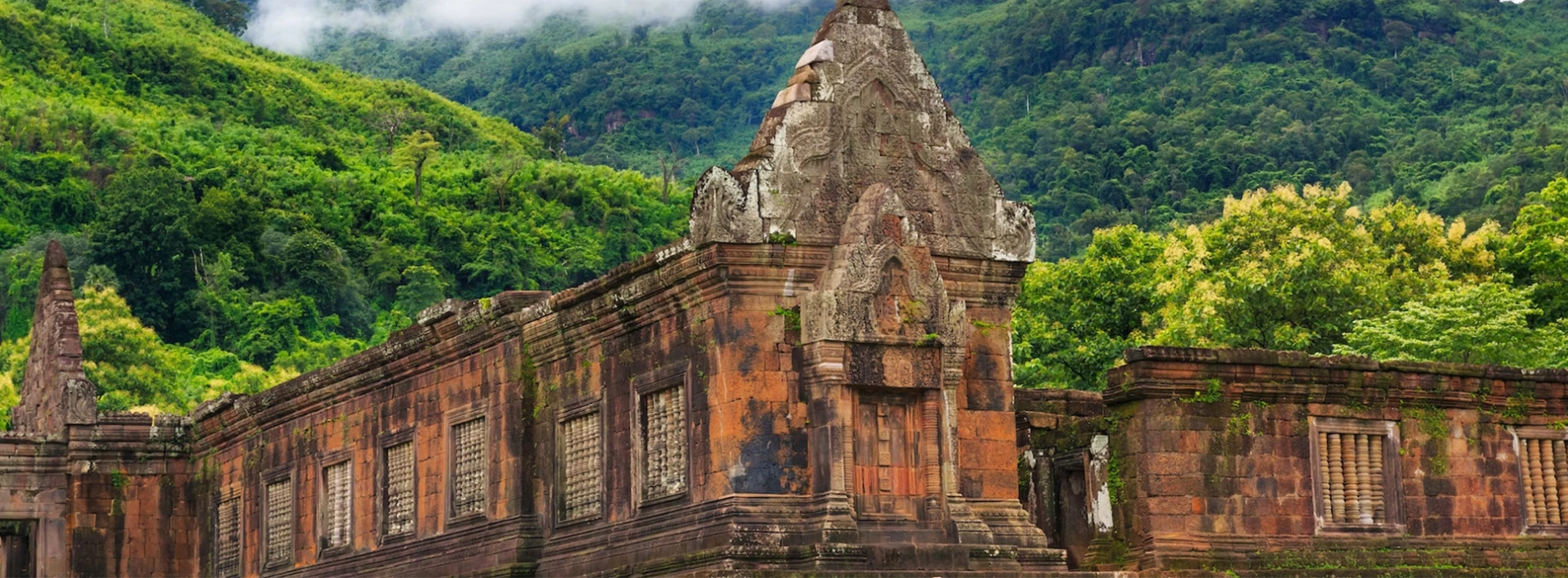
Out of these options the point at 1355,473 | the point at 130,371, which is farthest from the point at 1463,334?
the point at 130,371

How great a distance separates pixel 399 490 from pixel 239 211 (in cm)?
6606

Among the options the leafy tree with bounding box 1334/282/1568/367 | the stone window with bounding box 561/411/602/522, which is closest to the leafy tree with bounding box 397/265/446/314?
the leafy tree with bounding box 1334/282/1568/367

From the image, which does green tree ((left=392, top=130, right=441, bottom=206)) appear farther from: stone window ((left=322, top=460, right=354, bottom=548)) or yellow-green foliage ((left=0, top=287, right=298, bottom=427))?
stone window ((left=322, top=460, right=354, bottom=548))

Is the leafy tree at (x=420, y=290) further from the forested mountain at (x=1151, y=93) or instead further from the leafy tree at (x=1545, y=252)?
the leafy tree at (x=1545, y=252)

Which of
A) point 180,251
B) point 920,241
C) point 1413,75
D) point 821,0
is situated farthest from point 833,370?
point 821,0

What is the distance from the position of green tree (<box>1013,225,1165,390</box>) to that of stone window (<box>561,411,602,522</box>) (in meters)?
19.8

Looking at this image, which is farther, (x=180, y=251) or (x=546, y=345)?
(x=180, y=251)

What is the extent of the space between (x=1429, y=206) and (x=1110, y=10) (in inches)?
2261

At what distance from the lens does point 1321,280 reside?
39.4 m

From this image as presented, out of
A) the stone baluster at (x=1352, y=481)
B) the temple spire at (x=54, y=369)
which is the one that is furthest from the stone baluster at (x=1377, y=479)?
the temple spire at (x=54, y=369)

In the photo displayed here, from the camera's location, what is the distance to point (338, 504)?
27.4 m

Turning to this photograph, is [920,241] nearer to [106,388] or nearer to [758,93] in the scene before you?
[106,388]

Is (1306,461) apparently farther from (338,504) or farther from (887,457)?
(338,504)

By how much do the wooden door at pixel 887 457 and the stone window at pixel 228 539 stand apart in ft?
43.5
